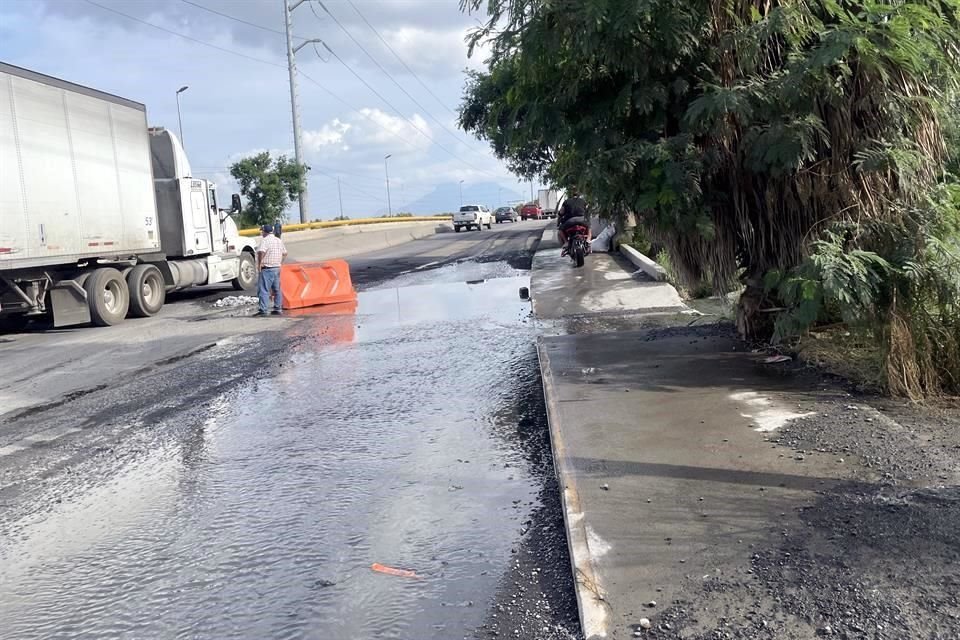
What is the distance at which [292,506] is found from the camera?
18.2 feet

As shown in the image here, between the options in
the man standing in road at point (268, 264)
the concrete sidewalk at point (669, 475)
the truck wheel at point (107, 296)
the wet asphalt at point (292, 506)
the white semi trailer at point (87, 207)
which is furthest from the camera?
the man standing in road at point (268, 264)

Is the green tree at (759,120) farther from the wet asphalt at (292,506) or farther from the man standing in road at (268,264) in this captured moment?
the man standing in road at (268,264)

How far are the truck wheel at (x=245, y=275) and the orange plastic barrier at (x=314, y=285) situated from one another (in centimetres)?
575

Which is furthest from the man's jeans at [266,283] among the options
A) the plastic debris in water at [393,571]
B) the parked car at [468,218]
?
the parked car at [468,218]

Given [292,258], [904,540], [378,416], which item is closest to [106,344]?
[378,416]

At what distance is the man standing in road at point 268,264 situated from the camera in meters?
15.9

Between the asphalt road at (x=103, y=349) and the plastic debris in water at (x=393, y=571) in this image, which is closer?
the plastic debris in water at (x=393, y=571)

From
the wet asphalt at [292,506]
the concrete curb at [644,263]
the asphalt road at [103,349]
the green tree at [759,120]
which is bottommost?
the wet asphalt at [292,506]

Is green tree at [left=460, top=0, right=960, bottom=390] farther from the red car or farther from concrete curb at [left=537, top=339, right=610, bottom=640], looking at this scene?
the red car

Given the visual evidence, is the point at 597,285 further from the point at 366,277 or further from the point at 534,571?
the point at 534,571

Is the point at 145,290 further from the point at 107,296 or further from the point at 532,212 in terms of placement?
the point at 532,212

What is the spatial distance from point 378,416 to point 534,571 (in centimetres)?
366

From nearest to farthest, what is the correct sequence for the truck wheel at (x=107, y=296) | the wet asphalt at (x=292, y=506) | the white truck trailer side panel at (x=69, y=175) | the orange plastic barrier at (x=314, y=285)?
the wet asphalt at (x=292, y=506)
the white truck trailer side panel at (x=69, y=175)
the truck wheel at (x=107, y=296)
the orange plastic barrier at (x=314, y=285)

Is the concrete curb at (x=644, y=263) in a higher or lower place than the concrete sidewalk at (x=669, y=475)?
higher
